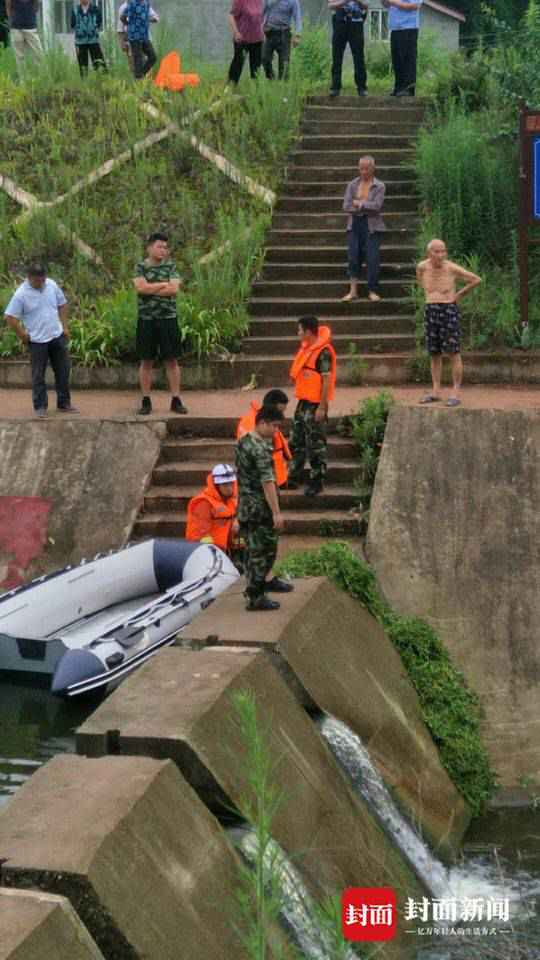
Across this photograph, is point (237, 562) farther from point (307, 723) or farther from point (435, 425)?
point (307, 723)

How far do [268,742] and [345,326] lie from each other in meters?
8.72

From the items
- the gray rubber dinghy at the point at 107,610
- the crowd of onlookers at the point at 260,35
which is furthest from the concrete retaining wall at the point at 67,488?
the crowd of onlookers at the point at 260,35

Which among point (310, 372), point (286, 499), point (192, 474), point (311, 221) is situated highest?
point (311, 221)

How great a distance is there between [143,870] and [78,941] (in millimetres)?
809

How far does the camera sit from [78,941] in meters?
7.17

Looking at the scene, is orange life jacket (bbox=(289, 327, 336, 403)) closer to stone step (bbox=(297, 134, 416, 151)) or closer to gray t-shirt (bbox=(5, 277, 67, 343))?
gray t-shirt (bbox=(5, 277, 67, 343))

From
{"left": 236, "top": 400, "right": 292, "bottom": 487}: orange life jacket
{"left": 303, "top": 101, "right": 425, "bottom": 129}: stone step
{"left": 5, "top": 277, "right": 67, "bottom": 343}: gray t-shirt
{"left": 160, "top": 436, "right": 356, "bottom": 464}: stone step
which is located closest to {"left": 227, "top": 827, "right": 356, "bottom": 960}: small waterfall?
{"left": 236, "top": 400, "right": 292, "bottom": 487}: orange life jacket

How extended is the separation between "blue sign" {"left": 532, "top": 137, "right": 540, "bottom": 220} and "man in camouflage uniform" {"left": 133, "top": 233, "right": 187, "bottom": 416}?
3587 mm

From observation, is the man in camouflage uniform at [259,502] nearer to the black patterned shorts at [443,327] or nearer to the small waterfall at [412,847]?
the small waterfall at [412,847]

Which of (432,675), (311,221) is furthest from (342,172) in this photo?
(432,675)

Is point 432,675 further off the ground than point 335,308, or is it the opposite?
point 335,308

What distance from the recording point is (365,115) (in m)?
21.8

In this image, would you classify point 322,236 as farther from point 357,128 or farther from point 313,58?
point 313,58

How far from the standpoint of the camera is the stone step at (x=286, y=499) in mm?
14703
